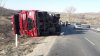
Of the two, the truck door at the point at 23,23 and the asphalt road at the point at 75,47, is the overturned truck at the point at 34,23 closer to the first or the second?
the truck door at the point at 23,23

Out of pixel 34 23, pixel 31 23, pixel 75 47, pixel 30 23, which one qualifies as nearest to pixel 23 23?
pixel 30 23

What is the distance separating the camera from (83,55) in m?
17.2

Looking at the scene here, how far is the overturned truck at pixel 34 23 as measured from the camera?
3644 centimetres

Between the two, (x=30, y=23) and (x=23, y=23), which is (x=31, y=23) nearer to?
(x=30, y=23)

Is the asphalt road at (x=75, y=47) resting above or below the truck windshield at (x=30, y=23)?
below

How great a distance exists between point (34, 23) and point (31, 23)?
590mm

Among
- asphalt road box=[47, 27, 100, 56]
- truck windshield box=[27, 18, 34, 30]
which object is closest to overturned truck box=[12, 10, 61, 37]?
truck windshield box=[27, 18, 34, 30]

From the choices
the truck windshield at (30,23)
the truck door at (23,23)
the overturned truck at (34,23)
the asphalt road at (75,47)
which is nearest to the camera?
the asphalt road at (75,47)

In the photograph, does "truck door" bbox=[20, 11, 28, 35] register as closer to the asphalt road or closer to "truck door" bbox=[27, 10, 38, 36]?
"truck door" bbox=[27, 10, 38, 36]

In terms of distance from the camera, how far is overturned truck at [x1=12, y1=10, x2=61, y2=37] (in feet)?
120

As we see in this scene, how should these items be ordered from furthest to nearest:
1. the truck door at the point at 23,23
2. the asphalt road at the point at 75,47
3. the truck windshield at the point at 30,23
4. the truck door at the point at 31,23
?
the truck door at the point at 23,23
the truck windshield at the point at 30,23
the truck door at the point at 31,23
the asphalt road at the point at 75,47

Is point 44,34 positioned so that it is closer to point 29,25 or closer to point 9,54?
point 29,25

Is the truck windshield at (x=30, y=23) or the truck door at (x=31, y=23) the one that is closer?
the truck door at (x=31, y=23)

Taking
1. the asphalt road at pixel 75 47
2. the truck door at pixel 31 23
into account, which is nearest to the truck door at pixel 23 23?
the truck door at pixel 31 23
